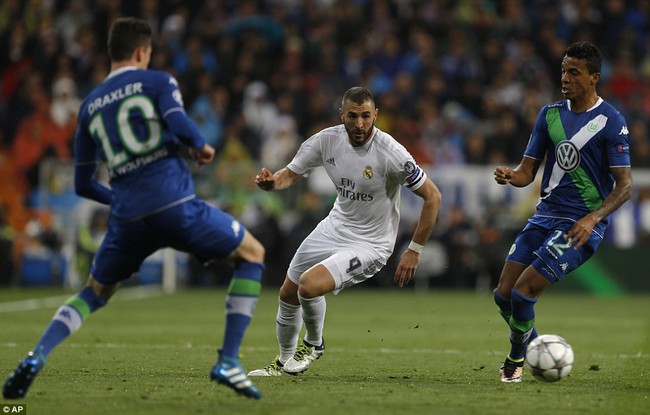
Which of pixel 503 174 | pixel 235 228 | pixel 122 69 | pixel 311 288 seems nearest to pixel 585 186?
pixel 503 174

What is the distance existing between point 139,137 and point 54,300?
38.5 ft

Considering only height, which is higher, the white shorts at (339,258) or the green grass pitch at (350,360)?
the white shorts at (339,258)

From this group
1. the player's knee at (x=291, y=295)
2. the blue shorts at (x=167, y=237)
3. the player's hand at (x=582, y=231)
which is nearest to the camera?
the blue shorts at (x=167, y=237)

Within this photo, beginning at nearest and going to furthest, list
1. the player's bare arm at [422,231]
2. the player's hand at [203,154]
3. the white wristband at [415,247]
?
the player's hand at [203,154]
the player's bare arm at [422,231]
the white wristband at [415,247]

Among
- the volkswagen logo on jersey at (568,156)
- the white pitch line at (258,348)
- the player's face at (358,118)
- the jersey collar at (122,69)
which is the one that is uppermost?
the jersey collar at (122,69)

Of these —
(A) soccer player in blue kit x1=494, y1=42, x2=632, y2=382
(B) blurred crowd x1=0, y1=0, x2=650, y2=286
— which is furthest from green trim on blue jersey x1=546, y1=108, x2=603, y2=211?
(B) blurred crowd x1=0, y1=0, x2=650, y2=286

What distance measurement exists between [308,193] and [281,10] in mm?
4881

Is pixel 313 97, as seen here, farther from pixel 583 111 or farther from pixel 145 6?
pixel 583 111

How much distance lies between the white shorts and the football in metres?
1.45

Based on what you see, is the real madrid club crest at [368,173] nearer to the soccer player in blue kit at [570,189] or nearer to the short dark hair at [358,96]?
the short dark hair at [358,96]

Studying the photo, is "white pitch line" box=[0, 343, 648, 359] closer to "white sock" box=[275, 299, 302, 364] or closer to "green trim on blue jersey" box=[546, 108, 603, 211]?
"white sock" box=[275, 299, 302, 364]

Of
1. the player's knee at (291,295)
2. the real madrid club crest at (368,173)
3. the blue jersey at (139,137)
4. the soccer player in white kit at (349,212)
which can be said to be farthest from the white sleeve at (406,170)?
the blue jersey at (139,137)

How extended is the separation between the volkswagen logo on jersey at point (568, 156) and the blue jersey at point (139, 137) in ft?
10.0

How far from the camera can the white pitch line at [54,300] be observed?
644 inches
